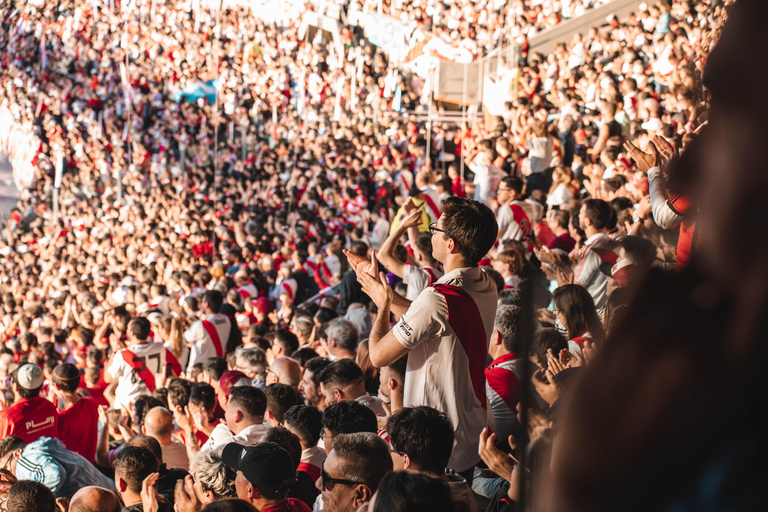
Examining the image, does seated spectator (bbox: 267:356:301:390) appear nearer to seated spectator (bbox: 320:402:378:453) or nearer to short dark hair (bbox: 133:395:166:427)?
short dark hair (bbox: 133:395:166:427)

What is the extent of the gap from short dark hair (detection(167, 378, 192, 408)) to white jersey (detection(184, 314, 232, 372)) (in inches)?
94.4

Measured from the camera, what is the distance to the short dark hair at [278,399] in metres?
4.58

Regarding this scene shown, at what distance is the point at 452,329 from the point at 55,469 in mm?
2820

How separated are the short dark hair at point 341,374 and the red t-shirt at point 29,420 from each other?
8.24 feet

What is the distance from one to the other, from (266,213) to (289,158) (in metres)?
5.20

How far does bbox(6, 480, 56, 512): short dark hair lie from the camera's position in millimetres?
3646

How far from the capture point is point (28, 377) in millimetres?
5719

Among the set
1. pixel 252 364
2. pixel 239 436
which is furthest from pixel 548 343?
pixel 252 364

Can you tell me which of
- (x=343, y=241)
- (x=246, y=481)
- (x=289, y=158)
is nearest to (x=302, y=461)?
(x=246, y=481)

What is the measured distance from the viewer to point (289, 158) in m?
21.1

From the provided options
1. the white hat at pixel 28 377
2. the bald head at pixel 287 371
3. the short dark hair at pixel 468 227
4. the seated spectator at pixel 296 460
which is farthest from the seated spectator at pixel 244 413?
the white hat at pixel 28 377

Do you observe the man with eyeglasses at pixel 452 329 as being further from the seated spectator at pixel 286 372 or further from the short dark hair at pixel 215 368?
the short dark hair at pixel 215 368

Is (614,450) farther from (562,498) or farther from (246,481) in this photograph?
(246,481)

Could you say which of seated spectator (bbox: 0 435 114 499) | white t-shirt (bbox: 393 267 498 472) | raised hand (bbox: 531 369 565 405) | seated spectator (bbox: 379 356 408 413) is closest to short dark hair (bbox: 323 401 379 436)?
seated spectator (bbox: 379 356 408 413)
